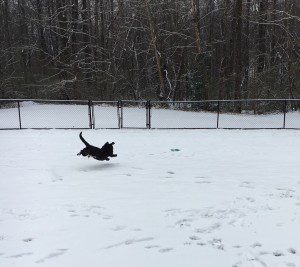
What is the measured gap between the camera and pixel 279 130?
16.6 m

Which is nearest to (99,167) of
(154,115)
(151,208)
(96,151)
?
(96,151)

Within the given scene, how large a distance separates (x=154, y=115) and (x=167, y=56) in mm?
7238

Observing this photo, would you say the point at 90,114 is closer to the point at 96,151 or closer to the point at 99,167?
the point at 99,167

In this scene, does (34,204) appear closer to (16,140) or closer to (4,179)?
(4,179)

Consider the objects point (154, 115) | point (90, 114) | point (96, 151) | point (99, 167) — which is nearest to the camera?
point (96, 151)

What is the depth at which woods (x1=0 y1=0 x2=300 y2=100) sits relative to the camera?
76.8ft

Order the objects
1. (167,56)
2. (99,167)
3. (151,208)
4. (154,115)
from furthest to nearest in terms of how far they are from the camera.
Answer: (167,56) → (154,115) → (99,167) → (151,208)

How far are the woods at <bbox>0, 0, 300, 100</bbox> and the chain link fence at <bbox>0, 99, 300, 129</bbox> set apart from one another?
202cm

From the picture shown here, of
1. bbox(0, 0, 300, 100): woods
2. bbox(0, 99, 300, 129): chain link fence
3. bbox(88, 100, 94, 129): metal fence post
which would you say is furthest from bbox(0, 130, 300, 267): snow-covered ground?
bbox(0, 0, 300, 100): woods

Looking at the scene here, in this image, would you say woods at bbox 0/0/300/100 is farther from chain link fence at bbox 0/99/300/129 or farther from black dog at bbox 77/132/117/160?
black dog at bbox 77/132/117/160

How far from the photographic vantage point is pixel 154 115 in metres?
19.6

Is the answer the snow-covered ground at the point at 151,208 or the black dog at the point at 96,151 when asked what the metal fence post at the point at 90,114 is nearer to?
the snow-covered ground at the point at 151,208

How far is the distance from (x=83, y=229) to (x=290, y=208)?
3.49 meters

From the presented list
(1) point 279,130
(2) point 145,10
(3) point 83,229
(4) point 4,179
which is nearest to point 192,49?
(2) point 145,10
